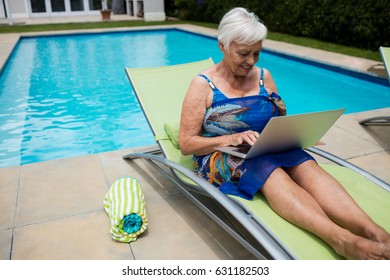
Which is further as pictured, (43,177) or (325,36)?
(325,36)

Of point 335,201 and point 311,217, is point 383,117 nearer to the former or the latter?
point 335,201

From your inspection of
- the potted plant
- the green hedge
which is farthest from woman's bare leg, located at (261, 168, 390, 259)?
the potted plant

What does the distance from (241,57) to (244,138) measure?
49 cm

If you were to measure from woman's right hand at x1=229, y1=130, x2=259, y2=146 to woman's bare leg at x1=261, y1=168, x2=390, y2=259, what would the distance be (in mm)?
228

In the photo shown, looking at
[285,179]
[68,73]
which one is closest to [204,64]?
[285,179]

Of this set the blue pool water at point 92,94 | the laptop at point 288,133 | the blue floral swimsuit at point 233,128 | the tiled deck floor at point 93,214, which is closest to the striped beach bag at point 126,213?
the tiled deck floor at point 93,214

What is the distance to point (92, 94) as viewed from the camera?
702 centimetres

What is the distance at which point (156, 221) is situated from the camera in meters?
2.59

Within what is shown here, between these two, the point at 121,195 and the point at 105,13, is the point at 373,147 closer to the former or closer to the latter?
the point at 121,195

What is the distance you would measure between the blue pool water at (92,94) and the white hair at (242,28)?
10.0 ft

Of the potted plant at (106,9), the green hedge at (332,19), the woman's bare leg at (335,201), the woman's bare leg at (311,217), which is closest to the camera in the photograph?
the woman's bare leg at (311,217)

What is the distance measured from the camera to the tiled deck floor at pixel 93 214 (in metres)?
2.29

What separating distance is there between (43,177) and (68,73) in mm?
5847

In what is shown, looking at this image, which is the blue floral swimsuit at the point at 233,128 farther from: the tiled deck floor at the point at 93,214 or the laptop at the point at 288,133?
the tiled deck floor at the point at 93,214
